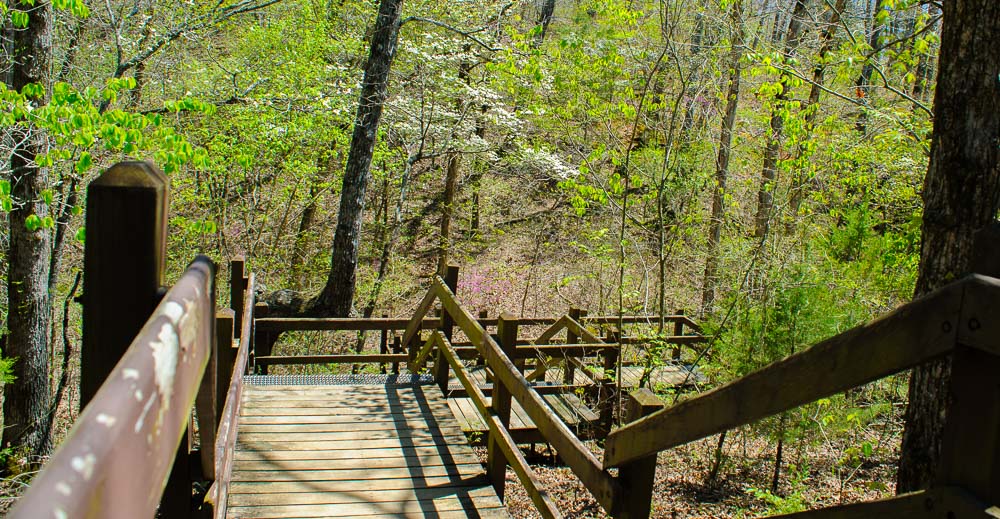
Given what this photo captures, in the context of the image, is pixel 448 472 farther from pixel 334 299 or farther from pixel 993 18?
pixel 334 299

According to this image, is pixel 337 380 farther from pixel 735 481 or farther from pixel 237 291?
pixel 735 481

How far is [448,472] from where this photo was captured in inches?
212

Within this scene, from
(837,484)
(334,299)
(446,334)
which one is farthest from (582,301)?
(446,334)

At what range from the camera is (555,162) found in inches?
627

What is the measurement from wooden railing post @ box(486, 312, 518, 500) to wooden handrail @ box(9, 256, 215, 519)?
4.24m

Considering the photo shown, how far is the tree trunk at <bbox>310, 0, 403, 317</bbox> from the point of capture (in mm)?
10984

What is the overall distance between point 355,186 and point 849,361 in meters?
9.87

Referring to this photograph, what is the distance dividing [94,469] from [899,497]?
1802 millimetres

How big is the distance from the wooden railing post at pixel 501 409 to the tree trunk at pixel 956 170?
2.45 meters

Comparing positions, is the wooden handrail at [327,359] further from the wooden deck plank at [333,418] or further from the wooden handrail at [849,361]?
the wooden handrail at [849,361]

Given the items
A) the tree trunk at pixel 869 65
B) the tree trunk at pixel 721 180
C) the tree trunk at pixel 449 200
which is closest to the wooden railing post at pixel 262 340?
the tree trunk at pixel 721 180

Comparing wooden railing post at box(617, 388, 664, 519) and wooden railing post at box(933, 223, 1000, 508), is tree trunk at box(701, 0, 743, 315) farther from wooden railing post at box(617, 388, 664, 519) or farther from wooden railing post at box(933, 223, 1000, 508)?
wooden railing post at box(933, 223, 1000, 508)

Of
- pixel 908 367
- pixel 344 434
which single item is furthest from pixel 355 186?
pixel 908 367

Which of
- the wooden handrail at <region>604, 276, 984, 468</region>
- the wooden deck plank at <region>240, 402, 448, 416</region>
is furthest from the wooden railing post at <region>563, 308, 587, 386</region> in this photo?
the wooden handrail at <region>604, 276, 984, 468</region>
